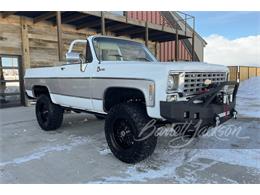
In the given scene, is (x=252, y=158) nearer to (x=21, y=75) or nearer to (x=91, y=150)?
(x=91, y=150)

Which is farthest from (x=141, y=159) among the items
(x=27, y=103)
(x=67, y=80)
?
(x=27, y=103)

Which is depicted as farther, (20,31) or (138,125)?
(20,31)

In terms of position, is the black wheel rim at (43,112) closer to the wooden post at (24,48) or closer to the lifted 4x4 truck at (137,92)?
the lifted 4x4 truck at (137,92)

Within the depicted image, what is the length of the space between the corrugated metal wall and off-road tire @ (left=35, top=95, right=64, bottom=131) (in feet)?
28.4

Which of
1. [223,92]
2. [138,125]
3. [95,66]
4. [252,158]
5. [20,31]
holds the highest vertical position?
[20,31]

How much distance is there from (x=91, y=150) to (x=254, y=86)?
1604cm

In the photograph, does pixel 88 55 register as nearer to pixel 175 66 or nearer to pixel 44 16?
pixel 175 66

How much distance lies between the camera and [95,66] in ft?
14.3

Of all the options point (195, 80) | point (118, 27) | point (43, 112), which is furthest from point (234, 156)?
point (118, 27)

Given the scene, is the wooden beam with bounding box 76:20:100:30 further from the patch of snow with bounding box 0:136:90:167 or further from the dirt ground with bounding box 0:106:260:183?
the patch of snow with bounding box 0:136:90:167

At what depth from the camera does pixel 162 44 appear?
16875 millimetres

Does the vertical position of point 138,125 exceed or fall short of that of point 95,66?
it falls short

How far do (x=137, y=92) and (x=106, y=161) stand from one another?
1142 mm

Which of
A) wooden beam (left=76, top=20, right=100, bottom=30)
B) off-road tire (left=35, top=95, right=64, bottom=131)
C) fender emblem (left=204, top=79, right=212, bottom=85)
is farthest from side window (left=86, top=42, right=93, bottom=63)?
wooden beam (left=76, top=20, right=100, bottom=30)
